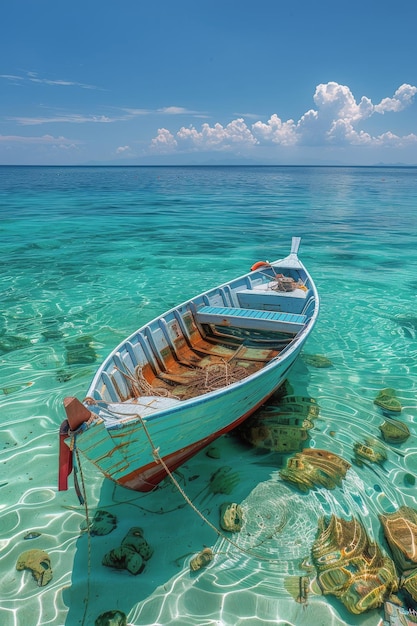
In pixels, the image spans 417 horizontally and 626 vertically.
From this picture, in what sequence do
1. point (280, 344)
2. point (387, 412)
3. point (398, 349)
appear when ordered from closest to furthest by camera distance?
point (387, 412), point (280, 344), point (398, 349)

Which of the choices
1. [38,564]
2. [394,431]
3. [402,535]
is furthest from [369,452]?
[38,564]

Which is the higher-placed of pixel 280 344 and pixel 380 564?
pixel 280 344

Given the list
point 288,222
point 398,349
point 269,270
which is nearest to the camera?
point 398,349

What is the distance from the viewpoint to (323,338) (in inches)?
530

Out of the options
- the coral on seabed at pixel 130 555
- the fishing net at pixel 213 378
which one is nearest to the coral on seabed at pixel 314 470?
the fishing net at pixel 213 378

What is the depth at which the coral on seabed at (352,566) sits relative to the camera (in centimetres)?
548

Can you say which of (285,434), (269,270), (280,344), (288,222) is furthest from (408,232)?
(285,434)

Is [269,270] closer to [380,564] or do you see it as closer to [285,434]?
[285,434]

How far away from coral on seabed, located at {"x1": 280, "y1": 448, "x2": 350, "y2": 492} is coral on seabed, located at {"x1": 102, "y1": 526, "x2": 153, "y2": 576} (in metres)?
2.79

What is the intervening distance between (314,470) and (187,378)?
3179mm

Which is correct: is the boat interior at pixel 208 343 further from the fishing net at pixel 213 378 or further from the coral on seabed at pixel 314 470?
the coral on seabed at pixel 314 470

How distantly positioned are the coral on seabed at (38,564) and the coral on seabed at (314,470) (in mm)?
4150

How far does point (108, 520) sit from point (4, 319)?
10580 mm

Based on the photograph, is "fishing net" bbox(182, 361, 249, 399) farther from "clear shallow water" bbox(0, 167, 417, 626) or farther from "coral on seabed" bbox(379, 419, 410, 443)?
"coral on seabed" bbox(379, 419, 410, 443)
